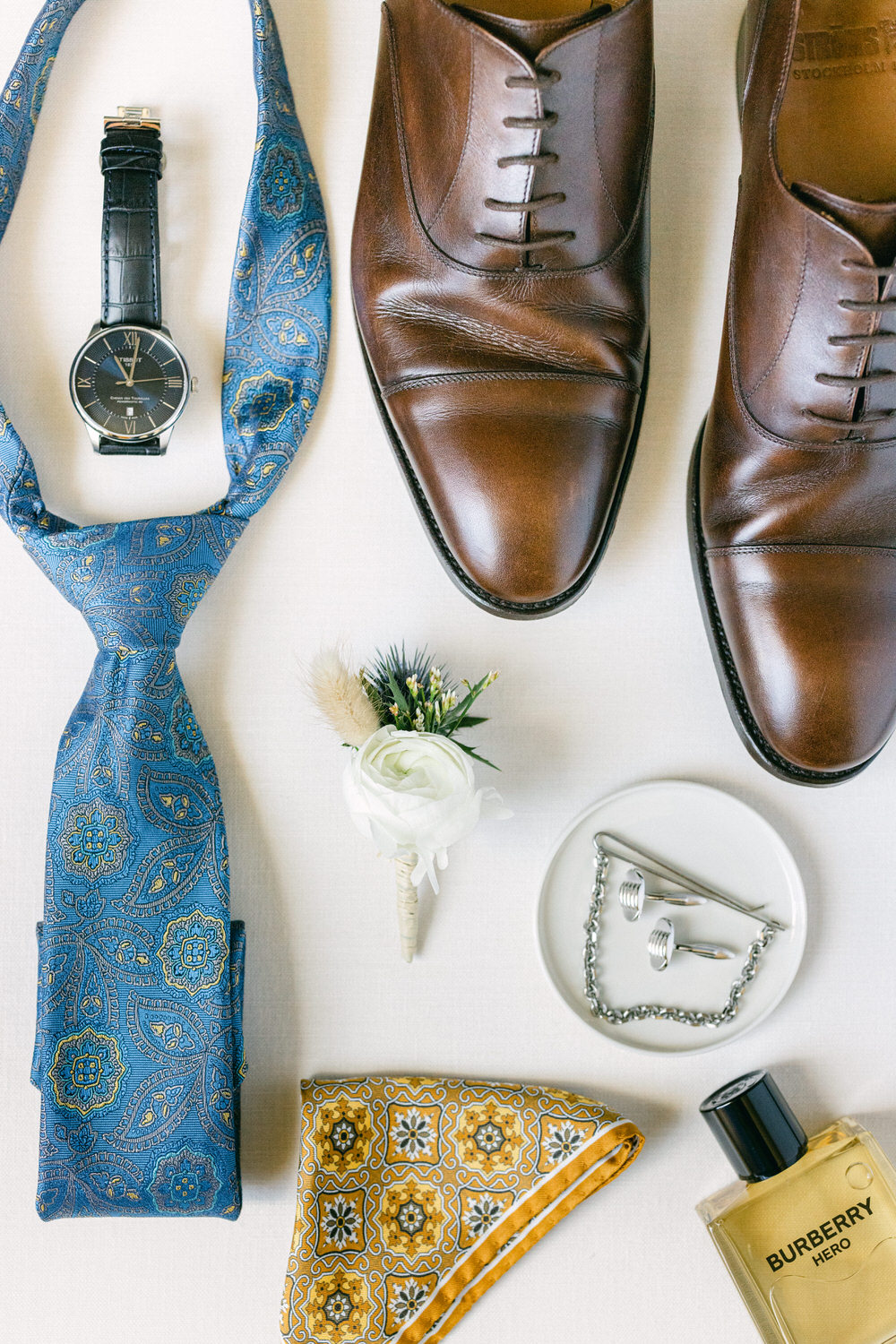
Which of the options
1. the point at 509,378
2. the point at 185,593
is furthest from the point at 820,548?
the point at 185,593

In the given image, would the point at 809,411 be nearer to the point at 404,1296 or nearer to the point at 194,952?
the point at 194,952

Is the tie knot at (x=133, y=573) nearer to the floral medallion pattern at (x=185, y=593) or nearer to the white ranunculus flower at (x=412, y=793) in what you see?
the floral medallion pattern at (x=185, y=593)

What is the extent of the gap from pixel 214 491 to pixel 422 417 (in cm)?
20

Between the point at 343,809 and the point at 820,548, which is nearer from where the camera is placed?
the point at 820,548

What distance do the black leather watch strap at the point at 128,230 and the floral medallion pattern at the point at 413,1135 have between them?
660 mm

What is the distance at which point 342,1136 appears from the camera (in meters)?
0.76

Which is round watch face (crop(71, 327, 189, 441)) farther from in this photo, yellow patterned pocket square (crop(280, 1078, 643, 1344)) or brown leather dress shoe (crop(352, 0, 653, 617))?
yellow patterned pocket square (crop(280, 1078, 643, 1344))

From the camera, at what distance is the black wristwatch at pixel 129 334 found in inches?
29.5

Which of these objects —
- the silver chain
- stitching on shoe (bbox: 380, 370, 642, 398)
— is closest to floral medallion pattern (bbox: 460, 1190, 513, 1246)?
the silver chain

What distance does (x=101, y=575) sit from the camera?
0.74 meters

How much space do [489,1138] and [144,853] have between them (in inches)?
13.8

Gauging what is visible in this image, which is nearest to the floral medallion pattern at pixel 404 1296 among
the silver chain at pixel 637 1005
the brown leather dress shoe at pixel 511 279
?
the silver chain at pixel 637 1005

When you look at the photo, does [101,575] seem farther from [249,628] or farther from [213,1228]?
[213,1228]

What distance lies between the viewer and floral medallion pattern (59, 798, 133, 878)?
75cm
